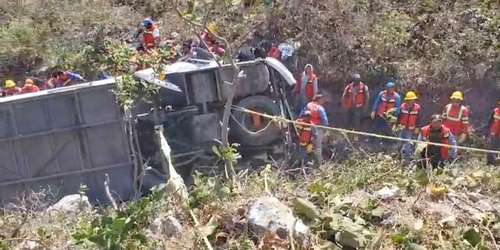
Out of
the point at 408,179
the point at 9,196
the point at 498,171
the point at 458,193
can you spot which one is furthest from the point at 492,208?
the point at 9,196

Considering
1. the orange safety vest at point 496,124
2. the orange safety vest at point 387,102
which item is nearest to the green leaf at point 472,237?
the orange safety vest at point 496,124

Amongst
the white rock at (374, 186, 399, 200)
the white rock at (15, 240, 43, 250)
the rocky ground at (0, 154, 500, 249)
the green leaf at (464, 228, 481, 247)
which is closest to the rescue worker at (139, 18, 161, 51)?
the rocky ground at (0, 154, 500, 249)

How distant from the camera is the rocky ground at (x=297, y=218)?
12.6 ft

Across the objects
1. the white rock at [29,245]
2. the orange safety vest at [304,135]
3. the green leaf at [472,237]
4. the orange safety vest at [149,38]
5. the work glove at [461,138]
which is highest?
the orange safety vest at [149,38]

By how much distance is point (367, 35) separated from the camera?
14.7 meters

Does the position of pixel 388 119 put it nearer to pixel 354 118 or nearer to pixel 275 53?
pixel 354 118

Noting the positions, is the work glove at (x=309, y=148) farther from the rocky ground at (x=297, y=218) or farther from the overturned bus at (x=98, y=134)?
the rocky ground at (x=297, y=218)

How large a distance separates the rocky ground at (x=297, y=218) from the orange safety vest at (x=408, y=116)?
6143 millimetres

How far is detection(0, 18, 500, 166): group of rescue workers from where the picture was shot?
8.73 meters

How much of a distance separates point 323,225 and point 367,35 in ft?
37.0

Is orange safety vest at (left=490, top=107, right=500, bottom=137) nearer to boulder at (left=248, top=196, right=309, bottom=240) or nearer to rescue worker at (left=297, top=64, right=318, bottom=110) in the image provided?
rescue worker at (left=297, top=64, right=318, bottom=110)

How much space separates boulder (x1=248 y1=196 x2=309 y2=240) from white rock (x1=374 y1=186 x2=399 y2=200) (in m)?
0.62

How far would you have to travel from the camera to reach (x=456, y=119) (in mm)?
10523

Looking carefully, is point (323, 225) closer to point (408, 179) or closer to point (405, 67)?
point (408, 179)
